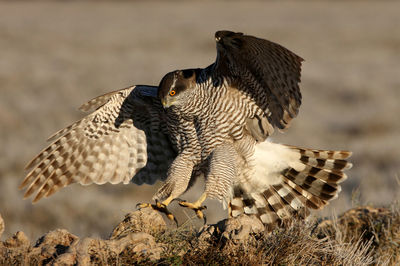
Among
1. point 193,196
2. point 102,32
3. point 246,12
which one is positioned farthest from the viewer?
point 246,12

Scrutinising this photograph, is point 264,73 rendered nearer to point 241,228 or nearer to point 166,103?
point 166,103

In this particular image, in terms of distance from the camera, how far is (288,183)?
5.65m

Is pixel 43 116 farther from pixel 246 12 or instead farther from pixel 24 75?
pixel 246 12

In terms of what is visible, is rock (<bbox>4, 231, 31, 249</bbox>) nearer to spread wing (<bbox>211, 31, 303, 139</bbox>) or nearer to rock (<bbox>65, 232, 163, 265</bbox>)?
rock (<bbox>65, 232, 163, 265</bbox>)

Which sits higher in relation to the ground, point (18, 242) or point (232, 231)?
point (232, 231)

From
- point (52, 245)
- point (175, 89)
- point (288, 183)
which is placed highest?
point (175, 89)

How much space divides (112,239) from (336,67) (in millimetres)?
18086

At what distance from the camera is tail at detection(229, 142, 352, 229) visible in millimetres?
5469

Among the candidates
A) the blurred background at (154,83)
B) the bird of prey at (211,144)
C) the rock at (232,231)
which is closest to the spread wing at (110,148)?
the bird of prey at (211,144)

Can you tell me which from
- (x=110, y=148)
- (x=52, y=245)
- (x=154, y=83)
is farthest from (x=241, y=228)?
(x=154, y=83)

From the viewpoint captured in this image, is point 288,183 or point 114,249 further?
point 288,183

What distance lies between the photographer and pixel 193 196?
10039 millimetres

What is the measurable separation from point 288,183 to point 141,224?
206 cm

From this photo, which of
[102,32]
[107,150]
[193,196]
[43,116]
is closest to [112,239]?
[107,150]
